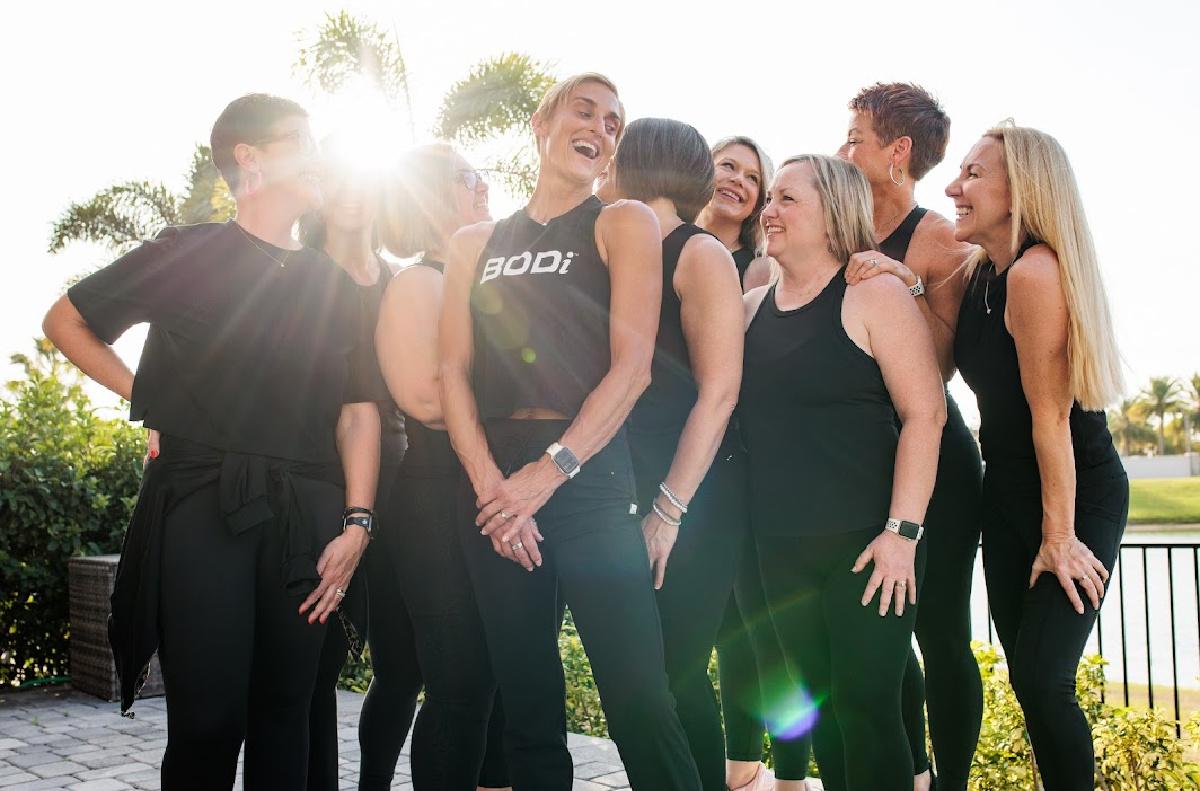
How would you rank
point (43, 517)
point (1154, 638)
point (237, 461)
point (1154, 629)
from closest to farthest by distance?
point (237, 461), point (43, 517), point (1154, 638), point (1154, 629)

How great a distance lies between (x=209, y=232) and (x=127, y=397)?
46 centimetres

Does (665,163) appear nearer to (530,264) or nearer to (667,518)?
(530,264)

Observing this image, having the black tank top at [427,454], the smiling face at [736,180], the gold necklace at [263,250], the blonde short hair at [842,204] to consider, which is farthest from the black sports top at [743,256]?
the gold necklace at [263,250]

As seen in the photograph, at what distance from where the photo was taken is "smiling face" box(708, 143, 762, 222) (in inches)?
148

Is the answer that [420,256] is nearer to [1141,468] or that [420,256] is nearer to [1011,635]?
[1011,635]

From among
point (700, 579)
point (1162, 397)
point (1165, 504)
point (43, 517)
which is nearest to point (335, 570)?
point (700, 579)

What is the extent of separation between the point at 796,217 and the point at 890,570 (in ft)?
3.43

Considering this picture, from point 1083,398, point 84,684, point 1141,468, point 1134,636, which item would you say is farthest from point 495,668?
point 1141,468

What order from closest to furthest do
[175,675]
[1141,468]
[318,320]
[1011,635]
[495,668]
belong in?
[175,675]
[495,668]
[318,320]
[1011,635]
[1141,468]

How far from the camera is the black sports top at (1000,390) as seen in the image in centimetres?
287

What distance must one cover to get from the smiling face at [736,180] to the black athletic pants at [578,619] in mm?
1485

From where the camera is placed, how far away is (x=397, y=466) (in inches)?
119

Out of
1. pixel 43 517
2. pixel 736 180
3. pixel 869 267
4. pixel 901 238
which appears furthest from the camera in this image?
pixel 43 517

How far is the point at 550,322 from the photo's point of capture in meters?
2.61
